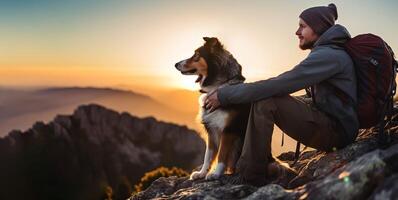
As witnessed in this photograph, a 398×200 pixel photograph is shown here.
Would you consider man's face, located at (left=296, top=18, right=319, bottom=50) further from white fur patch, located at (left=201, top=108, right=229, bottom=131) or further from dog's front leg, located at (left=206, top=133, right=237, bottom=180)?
dog's front leg, located at (left=206, top=133, right=237, bottom=180)

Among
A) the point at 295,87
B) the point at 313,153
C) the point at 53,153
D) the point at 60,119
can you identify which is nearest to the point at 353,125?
the point at 295,87

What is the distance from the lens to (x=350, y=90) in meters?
7.64

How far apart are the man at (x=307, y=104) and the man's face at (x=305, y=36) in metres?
0.09

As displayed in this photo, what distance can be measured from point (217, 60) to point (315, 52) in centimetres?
243

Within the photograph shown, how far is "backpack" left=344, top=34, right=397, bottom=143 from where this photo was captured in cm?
757

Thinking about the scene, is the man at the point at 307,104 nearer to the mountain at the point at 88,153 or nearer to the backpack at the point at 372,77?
the backpack at the point at 372,77

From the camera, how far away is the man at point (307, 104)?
7.52 m

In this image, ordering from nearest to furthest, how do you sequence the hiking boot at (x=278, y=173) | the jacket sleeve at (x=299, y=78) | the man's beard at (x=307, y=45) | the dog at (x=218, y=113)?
the jacket sleeve at (x=299, y=78) < the hiking boot at (x=278, y=173) < the man's beard at (x=307, y=45) < the dog at (x=218, y=113)

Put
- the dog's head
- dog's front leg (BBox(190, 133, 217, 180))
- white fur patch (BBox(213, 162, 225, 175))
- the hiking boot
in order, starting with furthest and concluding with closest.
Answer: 1. the dog's head
2. dog's front leg (BBox(190, 133, 217, 180))
3. white fur patch (BBox(213, 162, 225, 175))
4. the hiking boot

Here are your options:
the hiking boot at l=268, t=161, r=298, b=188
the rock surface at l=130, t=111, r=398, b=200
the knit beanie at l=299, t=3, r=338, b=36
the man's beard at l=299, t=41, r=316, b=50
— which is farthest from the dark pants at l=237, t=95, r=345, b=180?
the knit beanie at l=299, t=3, r=338, b=36

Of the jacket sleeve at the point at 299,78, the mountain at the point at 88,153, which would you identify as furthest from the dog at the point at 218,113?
the mountain at the point at 88,153

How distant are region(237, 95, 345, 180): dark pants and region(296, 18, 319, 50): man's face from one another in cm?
102

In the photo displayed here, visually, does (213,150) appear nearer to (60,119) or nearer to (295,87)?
(295,87)

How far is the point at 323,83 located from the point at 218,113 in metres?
1.75
